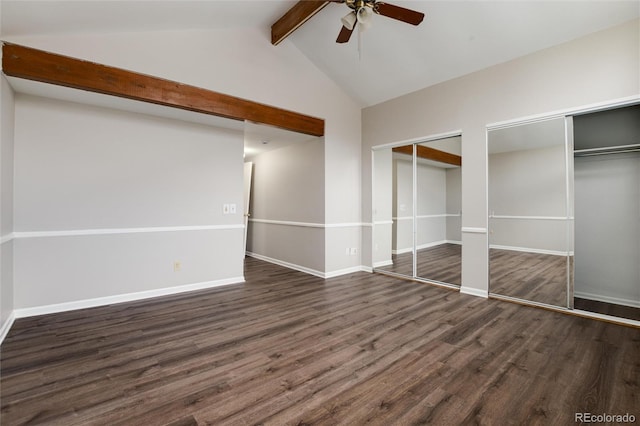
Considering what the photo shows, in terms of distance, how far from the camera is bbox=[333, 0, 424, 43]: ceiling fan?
2564 mm

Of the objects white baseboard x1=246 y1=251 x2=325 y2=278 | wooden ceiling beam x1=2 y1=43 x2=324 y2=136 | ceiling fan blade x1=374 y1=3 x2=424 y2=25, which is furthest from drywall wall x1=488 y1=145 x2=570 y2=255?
wooden ceiling beam x1=2 y1=43 x2=324 y2=136

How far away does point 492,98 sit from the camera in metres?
3.71

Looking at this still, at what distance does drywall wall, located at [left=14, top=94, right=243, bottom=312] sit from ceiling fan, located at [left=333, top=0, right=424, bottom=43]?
8.13 feet

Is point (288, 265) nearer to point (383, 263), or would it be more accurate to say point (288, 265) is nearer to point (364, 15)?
point (383, 263)

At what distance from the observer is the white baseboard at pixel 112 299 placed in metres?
3.07

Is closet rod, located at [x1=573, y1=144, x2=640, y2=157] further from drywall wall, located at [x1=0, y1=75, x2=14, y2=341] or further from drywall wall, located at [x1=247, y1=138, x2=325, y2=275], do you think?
drywall wall, located at [x1=0, y1=75, x2=14, y2=341]

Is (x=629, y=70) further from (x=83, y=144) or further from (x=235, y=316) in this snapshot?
(x=83, y=144)

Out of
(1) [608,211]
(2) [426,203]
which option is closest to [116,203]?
(2) [426,203]

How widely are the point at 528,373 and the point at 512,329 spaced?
0.85 m

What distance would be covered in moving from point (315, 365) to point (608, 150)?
425 cm

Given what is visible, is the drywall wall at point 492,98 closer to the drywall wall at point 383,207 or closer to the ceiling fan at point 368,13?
the drywall wall at point 383,207

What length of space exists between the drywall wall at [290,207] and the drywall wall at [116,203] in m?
1.24

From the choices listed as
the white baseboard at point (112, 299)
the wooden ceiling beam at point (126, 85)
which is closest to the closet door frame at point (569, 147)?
the wooden ceiling beam at point (126, 85)

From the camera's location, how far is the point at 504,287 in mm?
3789
